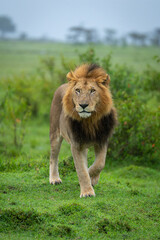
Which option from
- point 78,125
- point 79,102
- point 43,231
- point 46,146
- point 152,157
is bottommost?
point 46,146

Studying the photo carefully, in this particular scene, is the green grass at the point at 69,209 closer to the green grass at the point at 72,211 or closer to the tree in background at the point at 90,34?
the green grass at the point at 72,211

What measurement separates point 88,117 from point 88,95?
0.32m

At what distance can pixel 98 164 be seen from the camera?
16.5 feet

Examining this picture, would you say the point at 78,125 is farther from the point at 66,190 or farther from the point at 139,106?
the point at 139,106

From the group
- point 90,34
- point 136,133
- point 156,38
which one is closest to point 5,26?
point 90,34

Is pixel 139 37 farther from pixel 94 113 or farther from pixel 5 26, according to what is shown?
pixel 94 113

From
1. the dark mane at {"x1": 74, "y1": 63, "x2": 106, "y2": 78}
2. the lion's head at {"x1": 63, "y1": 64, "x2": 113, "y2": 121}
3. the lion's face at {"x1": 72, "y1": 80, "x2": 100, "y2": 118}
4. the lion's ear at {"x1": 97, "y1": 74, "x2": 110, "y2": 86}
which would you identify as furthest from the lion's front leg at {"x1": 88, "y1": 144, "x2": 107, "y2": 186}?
the dark mane at {"x1": 74, "y1": 63, "x2": 106, "y2": 78}

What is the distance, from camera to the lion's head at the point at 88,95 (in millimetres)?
4711

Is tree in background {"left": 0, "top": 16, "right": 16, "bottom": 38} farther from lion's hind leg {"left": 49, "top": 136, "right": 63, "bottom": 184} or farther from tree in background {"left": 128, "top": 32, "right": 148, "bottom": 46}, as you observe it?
lion's hind leg {"left": 49, "top": 136, "right": 63, "bottom": 184}

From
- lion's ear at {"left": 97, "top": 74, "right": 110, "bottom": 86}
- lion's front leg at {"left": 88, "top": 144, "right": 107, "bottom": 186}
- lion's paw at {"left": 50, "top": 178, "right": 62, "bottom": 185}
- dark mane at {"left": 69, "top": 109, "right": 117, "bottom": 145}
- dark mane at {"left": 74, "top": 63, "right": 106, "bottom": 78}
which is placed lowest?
lion's paw at {"left": 50, "top": 178, "right": 62, "bottom": 185}

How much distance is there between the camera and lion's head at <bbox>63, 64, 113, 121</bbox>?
4.71 meters

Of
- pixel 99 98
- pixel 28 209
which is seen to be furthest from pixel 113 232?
pixel 99 98

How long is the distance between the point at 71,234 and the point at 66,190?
147 cm

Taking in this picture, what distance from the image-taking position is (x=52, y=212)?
4.29m
